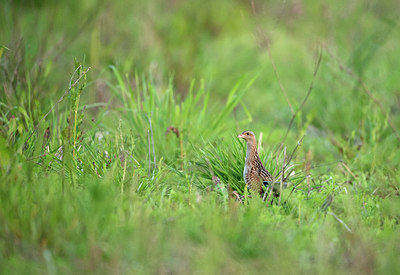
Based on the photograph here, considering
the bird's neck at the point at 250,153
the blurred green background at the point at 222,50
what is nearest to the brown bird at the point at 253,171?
the bird's neck at the point at 250,153

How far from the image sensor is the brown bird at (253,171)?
308 centimetres

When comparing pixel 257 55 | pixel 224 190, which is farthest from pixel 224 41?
pixel 224 190

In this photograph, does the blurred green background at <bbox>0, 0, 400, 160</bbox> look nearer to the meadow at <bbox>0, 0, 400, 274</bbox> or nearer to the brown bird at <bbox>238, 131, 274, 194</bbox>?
the meadow at <bbox>0, 0, 400, 274</bbox>

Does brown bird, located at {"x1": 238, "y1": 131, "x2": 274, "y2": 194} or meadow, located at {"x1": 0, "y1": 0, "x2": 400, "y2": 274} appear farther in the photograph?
brown bird, located at {"x1": 238, "y1": 131, "x2": 274, "y2": 194}

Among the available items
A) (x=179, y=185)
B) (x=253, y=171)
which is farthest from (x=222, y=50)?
(x=253, y=171)

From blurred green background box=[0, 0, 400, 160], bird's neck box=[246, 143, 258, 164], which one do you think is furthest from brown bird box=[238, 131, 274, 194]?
blurred green background box=[0, 0, 400, 160]

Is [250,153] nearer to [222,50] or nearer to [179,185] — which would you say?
[179,185]

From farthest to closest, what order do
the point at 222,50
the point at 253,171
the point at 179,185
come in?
the point at 222,50
the point at 179,185
the point at 253,171

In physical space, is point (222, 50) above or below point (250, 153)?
below

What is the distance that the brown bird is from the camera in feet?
10.1

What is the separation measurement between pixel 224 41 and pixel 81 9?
2378mm

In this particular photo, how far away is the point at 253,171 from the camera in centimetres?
309

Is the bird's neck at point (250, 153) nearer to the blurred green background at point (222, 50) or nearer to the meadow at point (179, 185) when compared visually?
the meadow at point (179, 185)

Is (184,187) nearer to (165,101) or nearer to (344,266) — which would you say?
(344,266)
